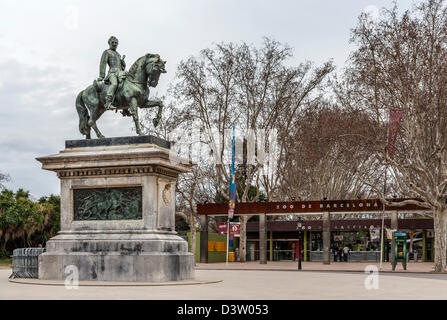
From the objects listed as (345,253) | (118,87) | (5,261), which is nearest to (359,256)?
(345,253)

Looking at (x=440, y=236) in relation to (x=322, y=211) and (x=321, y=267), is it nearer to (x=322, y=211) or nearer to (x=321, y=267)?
(x=321, y=267)

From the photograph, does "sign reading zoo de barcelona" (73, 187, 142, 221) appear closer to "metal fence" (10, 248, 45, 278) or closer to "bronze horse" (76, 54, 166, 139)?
"metal fence" (10, 248, 45, 278)

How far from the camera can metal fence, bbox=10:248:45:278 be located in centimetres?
1923

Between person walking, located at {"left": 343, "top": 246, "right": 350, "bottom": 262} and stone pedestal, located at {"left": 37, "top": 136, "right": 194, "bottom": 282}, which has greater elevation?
stone pedestal, located at {"left": 37, "top": 136, "right": 194, "bottom": 282}

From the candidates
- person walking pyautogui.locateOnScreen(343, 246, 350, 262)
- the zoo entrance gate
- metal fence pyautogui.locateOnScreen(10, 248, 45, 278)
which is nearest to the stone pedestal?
metal fence pyautogui.locateOnScreen(10, 248, 45, 278)

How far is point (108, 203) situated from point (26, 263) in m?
3.23

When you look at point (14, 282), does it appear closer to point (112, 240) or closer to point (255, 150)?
point (112, 240)

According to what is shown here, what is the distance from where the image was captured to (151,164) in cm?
1792

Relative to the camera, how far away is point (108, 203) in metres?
18.7

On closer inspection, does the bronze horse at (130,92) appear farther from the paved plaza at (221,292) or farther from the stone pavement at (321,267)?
the stone pavement at (321,267)

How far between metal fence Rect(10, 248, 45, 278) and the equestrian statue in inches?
152

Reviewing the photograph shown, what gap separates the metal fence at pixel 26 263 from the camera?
63.1 ft

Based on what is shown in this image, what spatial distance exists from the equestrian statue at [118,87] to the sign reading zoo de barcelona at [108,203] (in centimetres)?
185
